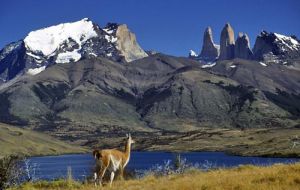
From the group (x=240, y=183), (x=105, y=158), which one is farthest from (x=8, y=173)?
(x=240, y=183)

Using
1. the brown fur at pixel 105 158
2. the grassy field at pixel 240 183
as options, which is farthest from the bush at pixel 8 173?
the brown fur at pixel 105 158

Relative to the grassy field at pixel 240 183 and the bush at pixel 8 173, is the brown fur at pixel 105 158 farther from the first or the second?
the bush at pixel 8 173

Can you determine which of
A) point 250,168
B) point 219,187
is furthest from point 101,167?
point 250,168

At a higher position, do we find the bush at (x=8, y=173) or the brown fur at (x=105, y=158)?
the brown fur at (x=105, y=158)

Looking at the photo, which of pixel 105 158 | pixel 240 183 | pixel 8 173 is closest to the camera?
pixel 240 183

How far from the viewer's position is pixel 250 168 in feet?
87.8

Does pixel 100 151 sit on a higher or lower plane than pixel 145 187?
higher

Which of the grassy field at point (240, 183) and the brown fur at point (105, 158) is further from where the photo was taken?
the brown fur at point (105, 158)

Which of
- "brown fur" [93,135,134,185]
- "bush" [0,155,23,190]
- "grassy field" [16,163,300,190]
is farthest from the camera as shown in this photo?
"bush" [0,155,23,190]

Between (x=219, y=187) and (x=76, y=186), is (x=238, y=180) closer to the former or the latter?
(x=219, y=187)

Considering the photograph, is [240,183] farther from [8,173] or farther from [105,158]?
[8,173]

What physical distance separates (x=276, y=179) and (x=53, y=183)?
12456 millimetres

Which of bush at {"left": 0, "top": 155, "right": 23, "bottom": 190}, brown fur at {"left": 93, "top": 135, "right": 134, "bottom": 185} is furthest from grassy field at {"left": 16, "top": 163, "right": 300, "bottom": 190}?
bush at {"left": 0, "top": 155, "right": 23, "bottom": 190}

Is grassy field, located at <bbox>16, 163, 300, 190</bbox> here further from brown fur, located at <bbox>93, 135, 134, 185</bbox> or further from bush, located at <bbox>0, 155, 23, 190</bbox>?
bush, located at <bbox>0, 155, 23, 190</bbox>
